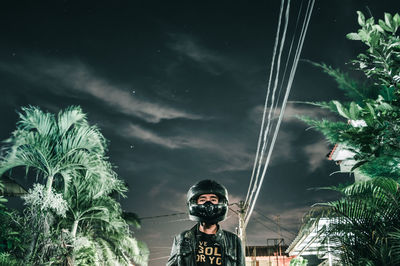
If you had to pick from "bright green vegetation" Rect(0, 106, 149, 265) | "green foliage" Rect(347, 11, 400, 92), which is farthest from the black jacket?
"bright green vegetation" Rect(0, 106, 149, 265)

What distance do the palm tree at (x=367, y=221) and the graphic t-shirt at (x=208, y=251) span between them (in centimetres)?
188

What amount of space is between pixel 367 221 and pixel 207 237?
Answer: 240cm

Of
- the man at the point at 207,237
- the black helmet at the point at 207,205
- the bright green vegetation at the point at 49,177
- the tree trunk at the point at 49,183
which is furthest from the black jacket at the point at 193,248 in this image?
the tree trunk at the point at 49,183

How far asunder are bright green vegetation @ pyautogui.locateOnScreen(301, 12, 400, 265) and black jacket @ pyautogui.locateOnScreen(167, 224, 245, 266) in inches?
59.4

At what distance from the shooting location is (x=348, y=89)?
5.19m

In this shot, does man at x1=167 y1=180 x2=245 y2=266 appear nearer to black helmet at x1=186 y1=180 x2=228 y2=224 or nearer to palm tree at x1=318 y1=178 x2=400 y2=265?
black helmet at x1=186 y1=180 x2=228 y2=224

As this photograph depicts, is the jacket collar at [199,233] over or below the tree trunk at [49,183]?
below

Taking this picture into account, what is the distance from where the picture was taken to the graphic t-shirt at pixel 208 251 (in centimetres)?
321

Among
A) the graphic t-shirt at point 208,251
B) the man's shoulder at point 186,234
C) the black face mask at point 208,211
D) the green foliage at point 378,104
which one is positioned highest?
the green foliage at point 378,104

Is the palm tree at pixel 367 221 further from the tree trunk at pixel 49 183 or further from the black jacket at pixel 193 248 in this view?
the tree trunk at pixel 49 183

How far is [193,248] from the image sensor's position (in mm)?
3240

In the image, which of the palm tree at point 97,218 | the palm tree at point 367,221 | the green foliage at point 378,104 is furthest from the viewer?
the palm tree at point 97,218

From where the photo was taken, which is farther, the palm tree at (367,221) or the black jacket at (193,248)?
the palm tree at (367,221)

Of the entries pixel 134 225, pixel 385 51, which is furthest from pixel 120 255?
pixel 385 51
